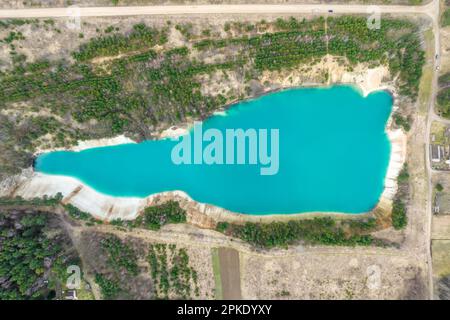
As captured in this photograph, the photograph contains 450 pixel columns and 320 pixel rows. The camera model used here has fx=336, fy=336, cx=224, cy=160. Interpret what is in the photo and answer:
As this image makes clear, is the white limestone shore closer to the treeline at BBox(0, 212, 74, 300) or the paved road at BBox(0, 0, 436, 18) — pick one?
the treeline at BBox(0, 212, 74, 300)

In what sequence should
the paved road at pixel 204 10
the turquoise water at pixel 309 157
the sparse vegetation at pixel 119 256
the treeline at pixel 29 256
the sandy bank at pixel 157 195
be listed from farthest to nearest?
the turquoise water at pixel 309 157 → the sandy bank at pixel 157 195 → the sparse vegetation at pixel 119 256 → the paved road at pixel 204 10 → the treeline at pixel 29 256

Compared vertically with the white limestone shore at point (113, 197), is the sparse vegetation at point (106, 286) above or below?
below

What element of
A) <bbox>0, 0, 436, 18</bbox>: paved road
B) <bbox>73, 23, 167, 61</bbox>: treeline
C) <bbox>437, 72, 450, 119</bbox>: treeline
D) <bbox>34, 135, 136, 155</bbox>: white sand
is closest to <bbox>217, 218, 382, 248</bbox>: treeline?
<bbox>437, 72, 450, 119</bbox>: treeline

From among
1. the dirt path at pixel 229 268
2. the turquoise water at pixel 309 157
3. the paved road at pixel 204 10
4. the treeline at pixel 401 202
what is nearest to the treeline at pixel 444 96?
the turquoise water at pixel 309 157

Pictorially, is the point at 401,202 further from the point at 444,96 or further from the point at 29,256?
the point at 29,256

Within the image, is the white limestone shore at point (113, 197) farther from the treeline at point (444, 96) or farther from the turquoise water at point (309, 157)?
the treeline at point (444, 96)

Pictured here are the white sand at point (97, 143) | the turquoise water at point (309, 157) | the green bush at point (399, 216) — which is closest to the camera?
the green bush at point (399, 216)
